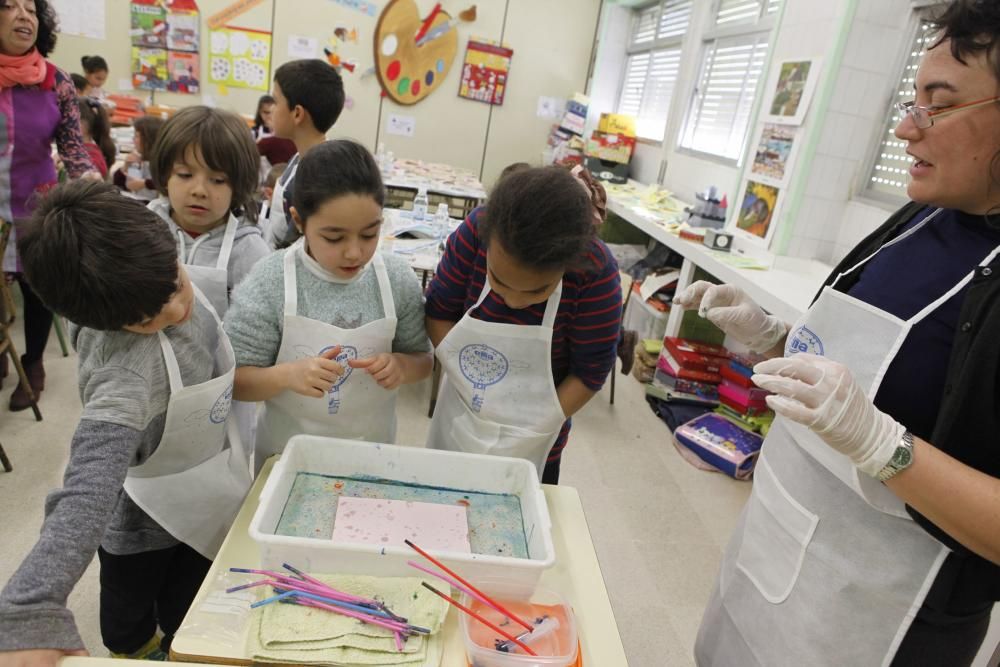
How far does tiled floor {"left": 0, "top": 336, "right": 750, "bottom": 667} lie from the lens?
185 cm

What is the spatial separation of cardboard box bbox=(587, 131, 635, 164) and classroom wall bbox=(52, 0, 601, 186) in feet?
3.58

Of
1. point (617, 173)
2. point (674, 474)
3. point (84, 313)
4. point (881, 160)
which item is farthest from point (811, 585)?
point (617, 173)

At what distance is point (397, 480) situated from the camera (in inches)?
40.8

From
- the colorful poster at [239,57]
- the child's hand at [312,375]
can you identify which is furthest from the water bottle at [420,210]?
the colorful poster at [239,57]

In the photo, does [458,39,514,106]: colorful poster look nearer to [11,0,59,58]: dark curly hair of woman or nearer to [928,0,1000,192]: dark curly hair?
[11,0,59,58]: dark curly hair of woman

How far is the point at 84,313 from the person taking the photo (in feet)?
2.69

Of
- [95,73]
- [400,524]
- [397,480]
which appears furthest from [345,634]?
[95,73]

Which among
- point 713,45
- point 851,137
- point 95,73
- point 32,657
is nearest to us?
point 32,657

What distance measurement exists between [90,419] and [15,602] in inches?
9.8

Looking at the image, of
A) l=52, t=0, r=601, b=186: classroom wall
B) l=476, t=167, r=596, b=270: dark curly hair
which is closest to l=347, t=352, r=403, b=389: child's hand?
l=476, t=167, r=596, b=270: dark curly hair

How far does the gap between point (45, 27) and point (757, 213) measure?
10.1ft

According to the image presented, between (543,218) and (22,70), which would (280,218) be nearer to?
(22,70)

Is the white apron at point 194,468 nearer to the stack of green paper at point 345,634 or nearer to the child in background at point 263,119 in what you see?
the stack of green paper at point 345,634

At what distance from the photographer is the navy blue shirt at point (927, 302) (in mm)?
841
